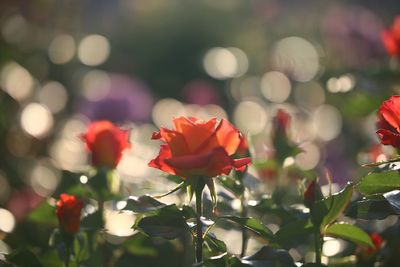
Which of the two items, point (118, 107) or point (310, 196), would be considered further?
point (118, 107)

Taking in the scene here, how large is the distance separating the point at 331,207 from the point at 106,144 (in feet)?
1.24

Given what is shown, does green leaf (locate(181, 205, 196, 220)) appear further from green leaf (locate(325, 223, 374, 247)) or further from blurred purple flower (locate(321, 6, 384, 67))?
blurred purple flower (locate(321, 6, 384, 67))

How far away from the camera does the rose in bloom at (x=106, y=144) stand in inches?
43.5

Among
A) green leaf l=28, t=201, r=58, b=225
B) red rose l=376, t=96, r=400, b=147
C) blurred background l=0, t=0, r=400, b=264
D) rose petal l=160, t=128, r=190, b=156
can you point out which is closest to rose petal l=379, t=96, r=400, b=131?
red rose l=376, t=96, r=400, b=147

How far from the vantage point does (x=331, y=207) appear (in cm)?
86

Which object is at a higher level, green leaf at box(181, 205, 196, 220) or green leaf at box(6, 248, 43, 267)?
green leaf at box(181, 205, 196, 220)

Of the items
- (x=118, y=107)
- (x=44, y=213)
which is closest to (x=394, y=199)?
(x=44, y=213)

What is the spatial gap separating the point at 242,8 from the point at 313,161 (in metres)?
2.20

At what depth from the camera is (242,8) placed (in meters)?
4.00

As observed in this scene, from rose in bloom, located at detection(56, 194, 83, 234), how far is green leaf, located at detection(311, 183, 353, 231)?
29cm

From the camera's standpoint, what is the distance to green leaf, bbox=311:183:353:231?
33.3 inches

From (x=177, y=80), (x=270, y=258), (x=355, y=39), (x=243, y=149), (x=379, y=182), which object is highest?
(x=177, y=80)

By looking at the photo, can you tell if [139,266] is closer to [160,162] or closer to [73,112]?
[160,162]

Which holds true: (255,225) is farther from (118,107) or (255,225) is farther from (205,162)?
(118,107)
